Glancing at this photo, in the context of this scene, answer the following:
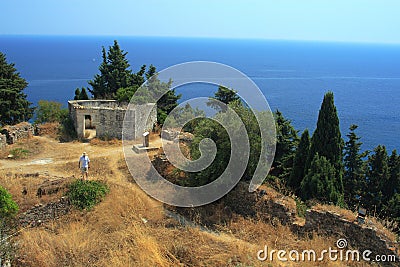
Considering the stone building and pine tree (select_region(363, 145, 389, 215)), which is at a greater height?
the stone building

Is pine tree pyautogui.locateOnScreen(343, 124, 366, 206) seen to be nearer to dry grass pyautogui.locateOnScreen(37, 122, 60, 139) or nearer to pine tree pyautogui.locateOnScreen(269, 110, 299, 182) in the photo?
pine tree pyautogui.locateOnScreen(269, 110, 299, 182)

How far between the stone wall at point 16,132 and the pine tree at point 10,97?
32.5 feet

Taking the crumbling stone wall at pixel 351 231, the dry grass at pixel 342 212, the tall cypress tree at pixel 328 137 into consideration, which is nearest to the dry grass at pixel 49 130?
the tall cypress tree at pixel 328 137

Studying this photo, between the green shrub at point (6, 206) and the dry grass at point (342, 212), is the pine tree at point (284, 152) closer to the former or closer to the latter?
the dry grass at point (342, 212)

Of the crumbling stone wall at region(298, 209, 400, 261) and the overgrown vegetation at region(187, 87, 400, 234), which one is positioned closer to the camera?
the crumbling stone wall at region(298, 209, 400, 261)

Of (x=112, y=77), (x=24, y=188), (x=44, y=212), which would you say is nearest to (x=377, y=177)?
(x=44, y=212)

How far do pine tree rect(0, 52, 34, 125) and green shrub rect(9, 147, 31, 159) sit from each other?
13.0m

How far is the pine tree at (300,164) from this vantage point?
15758mm

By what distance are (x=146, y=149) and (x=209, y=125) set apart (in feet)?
17.8

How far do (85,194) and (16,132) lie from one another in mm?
9581

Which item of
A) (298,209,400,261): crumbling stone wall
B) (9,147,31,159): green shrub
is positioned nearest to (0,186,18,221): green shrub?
(9,147,31,159): green shrub

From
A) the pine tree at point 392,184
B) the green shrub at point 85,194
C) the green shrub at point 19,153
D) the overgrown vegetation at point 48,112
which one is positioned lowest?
Answer: the pine tree at point 392,184

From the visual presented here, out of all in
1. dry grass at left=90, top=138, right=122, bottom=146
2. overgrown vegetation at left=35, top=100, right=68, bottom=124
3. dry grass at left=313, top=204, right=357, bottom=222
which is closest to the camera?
dry grass at left=313, top=204, right=357, bottom=222

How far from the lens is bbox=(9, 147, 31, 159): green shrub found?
55.6 ft
